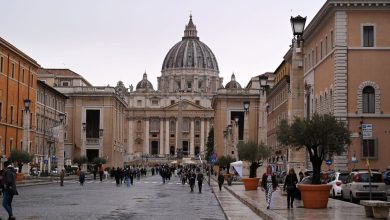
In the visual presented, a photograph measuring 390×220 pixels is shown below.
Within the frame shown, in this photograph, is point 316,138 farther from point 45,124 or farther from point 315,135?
point 45,124

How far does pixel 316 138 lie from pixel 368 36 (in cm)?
2424

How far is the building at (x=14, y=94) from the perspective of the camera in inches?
2618

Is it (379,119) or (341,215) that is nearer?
(341,215)

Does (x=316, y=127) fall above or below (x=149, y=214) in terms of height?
above

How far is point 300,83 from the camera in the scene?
31625mm

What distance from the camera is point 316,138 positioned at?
28391mm

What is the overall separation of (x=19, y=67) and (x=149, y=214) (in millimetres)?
52654

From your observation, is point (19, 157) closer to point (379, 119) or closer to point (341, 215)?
point (379, 119)

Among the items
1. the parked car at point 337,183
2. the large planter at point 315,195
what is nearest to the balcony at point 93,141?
the parked car at point 337,183

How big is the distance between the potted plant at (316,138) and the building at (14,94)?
1455 inches

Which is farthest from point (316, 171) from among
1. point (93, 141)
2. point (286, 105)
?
point (93, 141)

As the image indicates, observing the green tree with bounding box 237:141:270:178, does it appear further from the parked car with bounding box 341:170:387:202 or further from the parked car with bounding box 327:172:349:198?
the parked car with bounding box 341:170:387:202

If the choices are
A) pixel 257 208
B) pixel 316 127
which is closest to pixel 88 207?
pixel 257 208

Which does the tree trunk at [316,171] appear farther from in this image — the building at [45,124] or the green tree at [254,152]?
the building at [45,124]
